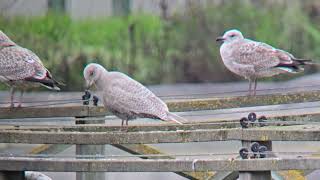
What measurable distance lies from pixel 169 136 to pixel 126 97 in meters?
0.90

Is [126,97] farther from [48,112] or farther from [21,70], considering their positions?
[21,70]

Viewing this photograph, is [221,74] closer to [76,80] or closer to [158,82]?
[158,82]

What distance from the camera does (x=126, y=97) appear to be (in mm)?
6527

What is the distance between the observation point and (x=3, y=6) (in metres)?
16.1

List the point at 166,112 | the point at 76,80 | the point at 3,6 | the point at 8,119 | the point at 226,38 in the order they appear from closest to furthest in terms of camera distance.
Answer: the point at 166,112, the point at 8,119, the point at 226,38, the point at 76,80, the point at 3,6

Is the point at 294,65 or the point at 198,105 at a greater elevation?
the point at 294,65

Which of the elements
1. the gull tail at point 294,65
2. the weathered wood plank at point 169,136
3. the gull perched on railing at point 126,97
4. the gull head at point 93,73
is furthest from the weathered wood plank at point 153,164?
the gull tail at point 294,65

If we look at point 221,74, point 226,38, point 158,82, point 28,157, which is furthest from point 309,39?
point 28,157

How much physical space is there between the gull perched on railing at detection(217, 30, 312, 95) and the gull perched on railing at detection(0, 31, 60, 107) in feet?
4.41

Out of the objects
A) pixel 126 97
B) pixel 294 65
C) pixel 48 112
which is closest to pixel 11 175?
pixel 126 97

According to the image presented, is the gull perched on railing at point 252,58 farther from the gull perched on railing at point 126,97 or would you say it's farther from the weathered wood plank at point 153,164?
the weathered wood plank at point 153,164

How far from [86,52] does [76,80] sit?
0.91m

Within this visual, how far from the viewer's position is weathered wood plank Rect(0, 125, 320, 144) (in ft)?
17.7

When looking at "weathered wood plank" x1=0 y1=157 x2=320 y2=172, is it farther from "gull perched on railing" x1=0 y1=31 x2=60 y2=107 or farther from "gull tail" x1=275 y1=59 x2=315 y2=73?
"gull tail" x1=275 y1=59 x2=315 y2=73
